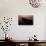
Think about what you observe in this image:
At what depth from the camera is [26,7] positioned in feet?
17.9

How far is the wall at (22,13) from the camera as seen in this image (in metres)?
5.42

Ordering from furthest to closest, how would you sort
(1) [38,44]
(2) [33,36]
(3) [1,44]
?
(2) [33,36] → (3) [1,44] → (1) [38,44]

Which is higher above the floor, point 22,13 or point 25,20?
point 22,13

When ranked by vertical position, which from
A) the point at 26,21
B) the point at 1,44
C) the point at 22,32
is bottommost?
the point at 1,44

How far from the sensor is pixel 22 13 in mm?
5441

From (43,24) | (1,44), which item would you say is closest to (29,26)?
(43,24)

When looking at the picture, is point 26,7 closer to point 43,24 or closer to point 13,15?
point 13,15

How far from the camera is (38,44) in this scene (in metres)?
4.15

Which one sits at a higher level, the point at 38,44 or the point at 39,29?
the point at 39,29

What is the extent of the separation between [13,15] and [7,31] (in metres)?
0.72

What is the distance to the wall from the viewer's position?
17.8ft

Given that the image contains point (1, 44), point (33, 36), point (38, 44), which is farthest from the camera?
point (33, 36)

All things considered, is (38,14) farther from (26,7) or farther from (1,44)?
(1,44)

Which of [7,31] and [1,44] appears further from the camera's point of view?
[7,31]
